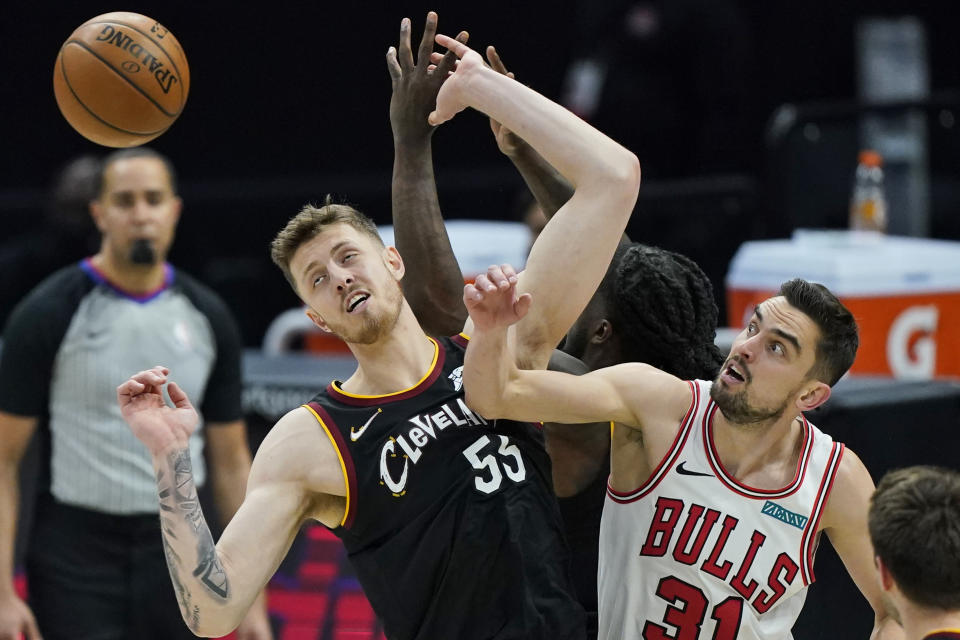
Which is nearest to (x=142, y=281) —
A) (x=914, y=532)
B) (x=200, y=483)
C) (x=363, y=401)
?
(x=200, y=483)

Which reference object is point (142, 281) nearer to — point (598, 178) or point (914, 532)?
point (598, 178)

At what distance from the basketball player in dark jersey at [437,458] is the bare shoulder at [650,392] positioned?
20 centimetres

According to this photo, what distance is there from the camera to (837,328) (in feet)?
12.8

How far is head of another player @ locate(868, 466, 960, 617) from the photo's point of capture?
11.0 ft

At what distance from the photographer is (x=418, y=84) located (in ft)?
13.9

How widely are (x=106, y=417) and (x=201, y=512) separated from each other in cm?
257

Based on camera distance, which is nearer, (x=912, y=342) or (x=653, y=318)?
(x=653, y=318)

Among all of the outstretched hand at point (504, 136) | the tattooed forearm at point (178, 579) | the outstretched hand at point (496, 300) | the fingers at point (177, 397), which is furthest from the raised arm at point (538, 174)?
the tattooed forearm at point (178, 579)

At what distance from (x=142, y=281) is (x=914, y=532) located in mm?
3698

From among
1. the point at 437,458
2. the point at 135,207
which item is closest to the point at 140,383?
the point at 437,458

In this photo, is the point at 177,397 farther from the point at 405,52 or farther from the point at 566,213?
the point at 405,52

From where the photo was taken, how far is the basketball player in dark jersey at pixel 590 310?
4.30 meters

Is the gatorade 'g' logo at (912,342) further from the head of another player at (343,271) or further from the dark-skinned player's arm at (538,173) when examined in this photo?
the head of another player at (343,271)

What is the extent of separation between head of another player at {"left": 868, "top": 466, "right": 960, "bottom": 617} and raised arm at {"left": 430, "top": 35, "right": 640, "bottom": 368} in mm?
901
